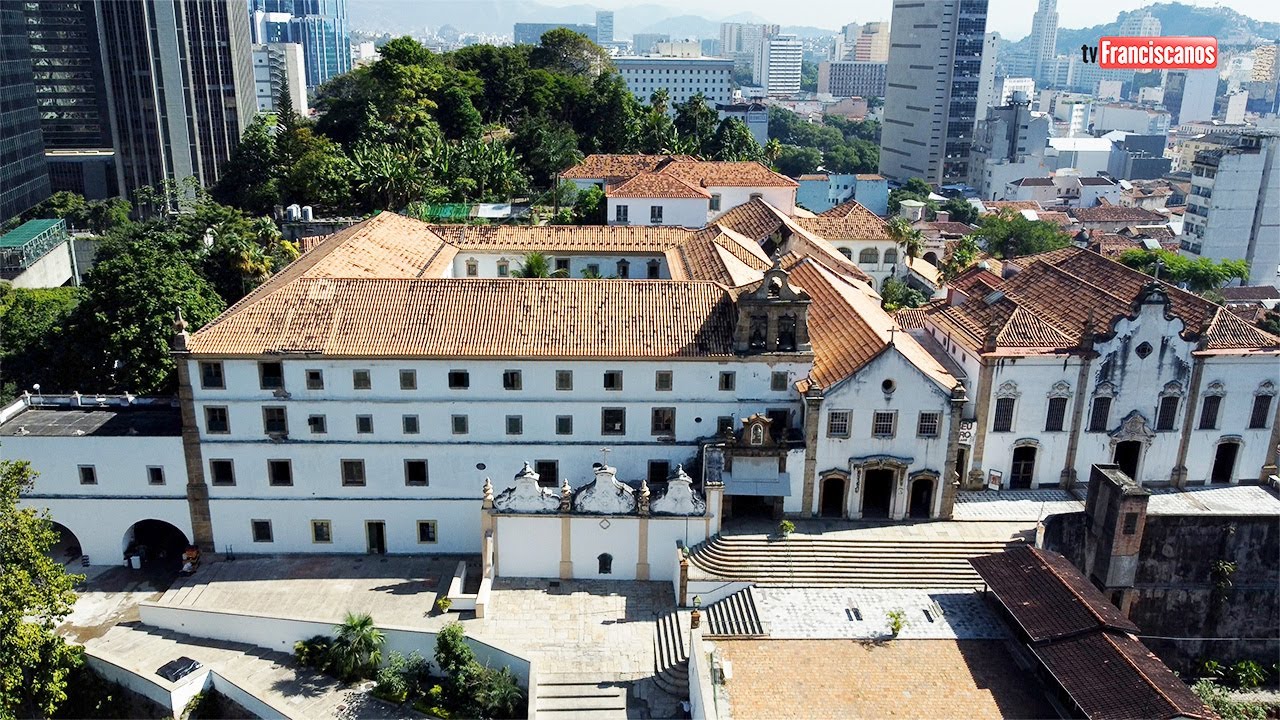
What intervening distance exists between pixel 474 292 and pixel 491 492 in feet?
31.3

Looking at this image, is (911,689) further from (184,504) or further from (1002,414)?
(184,504)

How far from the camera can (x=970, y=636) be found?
1375 inches

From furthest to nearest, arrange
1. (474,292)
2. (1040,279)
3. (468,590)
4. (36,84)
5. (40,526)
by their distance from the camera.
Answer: (36,84) < (1040,279) < (474,292) < (468,590) < (40,526)

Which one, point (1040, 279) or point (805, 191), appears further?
point (805, 191)

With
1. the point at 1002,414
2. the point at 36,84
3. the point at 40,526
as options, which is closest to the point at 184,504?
the point at 40,526

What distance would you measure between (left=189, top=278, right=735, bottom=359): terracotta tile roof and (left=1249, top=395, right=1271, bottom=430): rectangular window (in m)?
26.0

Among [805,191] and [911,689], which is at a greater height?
[805,191]

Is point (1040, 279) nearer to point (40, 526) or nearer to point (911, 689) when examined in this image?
point (911, 689)

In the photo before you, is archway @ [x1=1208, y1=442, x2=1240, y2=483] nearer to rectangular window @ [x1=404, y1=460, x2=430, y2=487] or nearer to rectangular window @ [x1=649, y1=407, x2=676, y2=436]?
rectangular window @ [x1=649, y1=407, x2=676, y2=436]

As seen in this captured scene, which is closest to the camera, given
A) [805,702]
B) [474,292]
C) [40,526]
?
[805,702]

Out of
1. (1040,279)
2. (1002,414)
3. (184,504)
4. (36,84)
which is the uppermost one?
(36,84)

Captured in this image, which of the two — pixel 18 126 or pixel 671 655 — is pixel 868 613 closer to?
pixel 671 655

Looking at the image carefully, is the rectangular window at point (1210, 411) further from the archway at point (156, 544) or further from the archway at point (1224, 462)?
the archway at point (156, 544)

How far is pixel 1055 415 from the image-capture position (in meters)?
43.8
